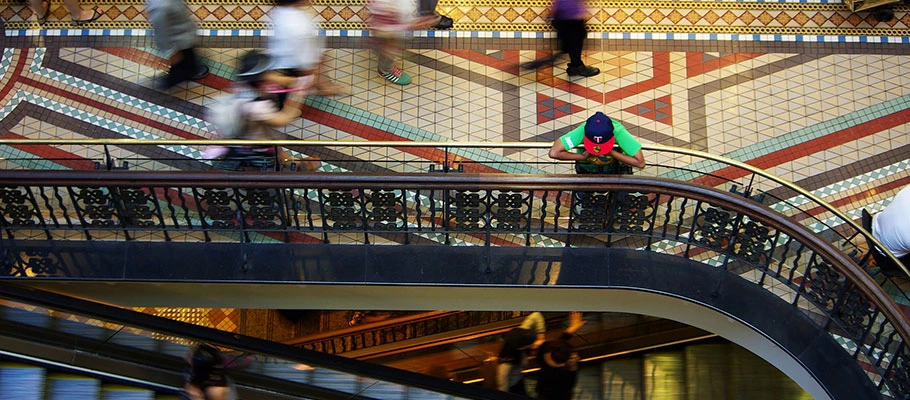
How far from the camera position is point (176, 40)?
803 centimetres

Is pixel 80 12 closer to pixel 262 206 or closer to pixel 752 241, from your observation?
pixel 262 206

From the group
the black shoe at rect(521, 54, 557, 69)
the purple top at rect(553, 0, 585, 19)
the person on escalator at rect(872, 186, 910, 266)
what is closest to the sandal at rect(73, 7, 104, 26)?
the black shoe at rect(521, 54, 557, 69)

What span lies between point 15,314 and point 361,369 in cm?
224

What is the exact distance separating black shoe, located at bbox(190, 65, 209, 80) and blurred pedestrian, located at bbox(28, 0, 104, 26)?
48.4 inches

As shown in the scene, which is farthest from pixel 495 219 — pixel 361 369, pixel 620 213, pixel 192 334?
pixel 192 334

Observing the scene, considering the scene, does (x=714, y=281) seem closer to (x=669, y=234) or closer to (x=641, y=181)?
(x=669, y=234)

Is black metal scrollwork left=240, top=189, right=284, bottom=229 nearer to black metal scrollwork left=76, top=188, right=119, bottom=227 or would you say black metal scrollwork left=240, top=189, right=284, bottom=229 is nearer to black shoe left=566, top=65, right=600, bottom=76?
black metal scrollwork left=76, top=188, right=119, bottom=227

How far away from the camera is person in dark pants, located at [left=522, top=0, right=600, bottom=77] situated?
8086 millimetres

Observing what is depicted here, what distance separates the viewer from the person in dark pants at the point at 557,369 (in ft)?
26.8

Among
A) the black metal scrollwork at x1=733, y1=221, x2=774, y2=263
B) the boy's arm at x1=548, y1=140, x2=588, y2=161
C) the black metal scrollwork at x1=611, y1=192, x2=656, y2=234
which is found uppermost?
the boy's arm at x1=548, y1=140, x2=588, y2=161

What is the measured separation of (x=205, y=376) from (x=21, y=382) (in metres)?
1.07

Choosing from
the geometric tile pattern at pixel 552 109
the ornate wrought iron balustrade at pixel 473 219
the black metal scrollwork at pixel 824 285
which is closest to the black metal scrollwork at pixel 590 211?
the ornate wrought iron balustrade at pixel 473 219

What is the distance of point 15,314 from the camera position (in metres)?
5.96

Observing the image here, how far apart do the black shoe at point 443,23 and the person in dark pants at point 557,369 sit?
2.99m
